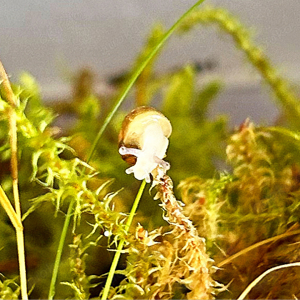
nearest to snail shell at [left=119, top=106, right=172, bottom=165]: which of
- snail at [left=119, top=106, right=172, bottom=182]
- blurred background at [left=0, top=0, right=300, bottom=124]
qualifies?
snail at [left=119, top=106, right=172, bottom=182]

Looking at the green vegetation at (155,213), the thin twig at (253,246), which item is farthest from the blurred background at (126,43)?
the thin twig at (253,246)

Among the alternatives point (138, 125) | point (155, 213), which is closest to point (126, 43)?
point (155, 213)

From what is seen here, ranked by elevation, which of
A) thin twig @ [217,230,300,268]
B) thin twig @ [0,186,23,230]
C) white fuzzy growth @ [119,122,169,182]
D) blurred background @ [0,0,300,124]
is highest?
blurred background @ [0,0,300,124]

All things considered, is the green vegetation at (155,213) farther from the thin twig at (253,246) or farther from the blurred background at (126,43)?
the blurred background at (126,43)

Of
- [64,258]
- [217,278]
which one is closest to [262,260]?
[217,278]

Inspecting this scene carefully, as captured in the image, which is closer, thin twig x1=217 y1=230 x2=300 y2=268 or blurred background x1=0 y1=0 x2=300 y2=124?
thin twig x1=217 y1=230 x2=300 y2=268

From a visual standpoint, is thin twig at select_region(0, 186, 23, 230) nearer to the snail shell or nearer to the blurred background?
the snail shell

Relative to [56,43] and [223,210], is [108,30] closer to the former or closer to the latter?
[56,43]
